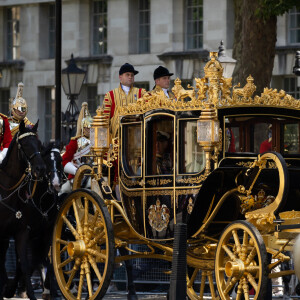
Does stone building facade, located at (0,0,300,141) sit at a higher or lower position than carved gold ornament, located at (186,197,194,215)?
higher

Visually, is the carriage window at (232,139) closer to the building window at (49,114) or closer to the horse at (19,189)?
the horse at (19,189)

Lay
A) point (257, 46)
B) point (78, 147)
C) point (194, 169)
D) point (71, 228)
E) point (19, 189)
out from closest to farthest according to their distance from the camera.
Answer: point (194, 169) < point (71, 228) < point (19, 189) < point (78, 147) < point (257, 46)

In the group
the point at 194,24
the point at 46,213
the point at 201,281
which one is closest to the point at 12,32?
the point at 194,24

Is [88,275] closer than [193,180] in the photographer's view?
No

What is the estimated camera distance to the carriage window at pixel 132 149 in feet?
55.2

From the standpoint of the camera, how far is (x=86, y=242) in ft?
56.0

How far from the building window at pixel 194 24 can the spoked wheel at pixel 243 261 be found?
3136 centimetres

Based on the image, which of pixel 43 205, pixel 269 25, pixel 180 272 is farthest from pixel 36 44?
pixel 180 272

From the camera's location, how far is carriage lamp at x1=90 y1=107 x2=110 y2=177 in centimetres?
1734

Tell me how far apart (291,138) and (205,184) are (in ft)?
4.91

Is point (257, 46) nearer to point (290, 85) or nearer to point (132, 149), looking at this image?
point (132, 149)

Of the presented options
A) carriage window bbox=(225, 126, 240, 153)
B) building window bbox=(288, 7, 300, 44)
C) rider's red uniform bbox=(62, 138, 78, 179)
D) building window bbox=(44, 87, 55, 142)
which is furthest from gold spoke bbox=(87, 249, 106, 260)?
building window bbox=(44, 87, 55, 142)

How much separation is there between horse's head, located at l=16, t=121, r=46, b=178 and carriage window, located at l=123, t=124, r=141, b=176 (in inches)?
50.9

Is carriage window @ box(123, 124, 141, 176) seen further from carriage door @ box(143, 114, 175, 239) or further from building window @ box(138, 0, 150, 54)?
building window @ box(138, 0, 150, 54)
